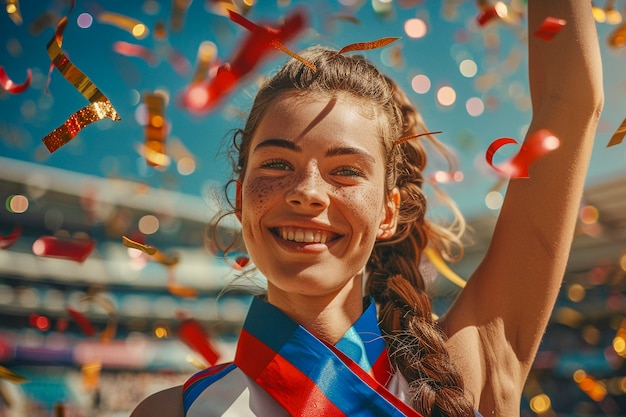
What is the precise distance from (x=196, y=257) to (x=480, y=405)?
14.9m

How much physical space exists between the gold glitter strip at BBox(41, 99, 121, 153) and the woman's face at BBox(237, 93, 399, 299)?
51 centimetres

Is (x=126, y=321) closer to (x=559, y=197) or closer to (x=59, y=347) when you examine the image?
(x=59, y=347)

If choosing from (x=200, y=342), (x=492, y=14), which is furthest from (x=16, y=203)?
(x=492, y=14)

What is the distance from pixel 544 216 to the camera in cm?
173

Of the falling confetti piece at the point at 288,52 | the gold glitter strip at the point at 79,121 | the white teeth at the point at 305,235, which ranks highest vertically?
the falling confetti piece at the point at 288,52

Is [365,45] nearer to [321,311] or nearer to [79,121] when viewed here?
[321,311]

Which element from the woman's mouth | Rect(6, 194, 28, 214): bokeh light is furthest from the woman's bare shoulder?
Rect(6, 194, 28, 214): bokeh light

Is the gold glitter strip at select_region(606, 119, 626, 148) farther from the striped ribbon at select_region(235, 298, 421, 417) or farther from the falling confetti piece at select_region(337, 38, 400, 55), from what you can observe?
the striped ribbon at select_region(235, 298, 421, 417)

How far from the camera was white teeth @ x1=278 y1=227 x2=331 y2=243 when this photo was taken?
63.4 inches

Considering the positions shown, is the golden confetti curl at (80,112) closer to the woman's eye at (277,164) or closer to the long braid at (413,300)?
the woman's eye at (277,164)

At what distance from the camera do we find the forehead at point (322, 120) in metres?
1.65

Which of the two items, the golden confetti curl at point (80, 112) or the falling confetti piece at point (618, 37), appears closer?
the golden confetti curl at point (80, 112)

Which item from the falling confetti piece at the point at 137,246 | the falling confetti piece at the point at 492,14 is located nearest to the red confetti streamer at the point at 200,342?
the falling confetti piece at the point at 137,246

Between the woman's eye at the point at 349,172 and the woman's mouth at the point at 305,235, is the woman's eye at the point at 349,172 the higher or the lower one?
the higher one
